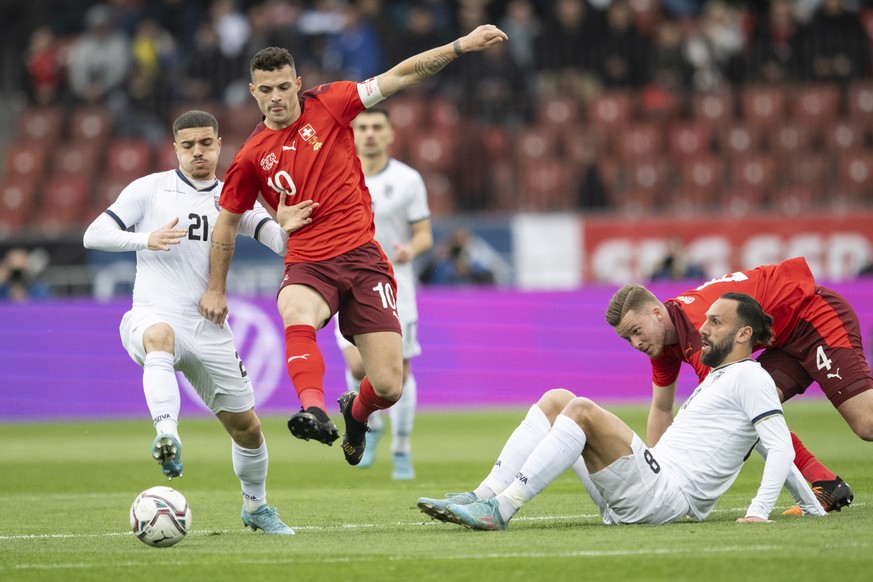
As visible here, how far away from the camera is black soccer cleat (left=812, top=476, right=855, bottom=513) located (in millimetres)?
8336

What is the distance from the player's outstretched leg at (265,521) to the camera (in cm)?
839

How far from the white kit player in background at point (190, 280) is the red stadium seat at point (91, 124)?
54.1 ft

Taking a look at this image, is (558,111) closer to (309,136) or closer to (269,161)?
(309,136)

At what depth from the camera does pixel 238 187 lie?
863cm

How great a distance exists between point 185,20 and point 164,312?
1878cm

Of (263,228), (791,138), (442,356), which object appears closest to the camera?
(263,228)

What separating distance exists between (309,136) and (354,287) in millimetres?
1016

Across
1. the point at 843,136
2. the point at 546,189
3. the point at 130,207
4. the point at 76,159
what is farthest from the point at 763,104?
the point at 130,207

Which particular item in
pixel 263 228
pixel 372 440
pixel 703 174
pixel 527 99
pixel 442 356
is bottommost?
pixel 442 356

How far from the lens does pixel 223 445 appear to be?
1577cm

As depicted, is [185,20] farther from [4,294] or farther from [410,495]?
[410,495]

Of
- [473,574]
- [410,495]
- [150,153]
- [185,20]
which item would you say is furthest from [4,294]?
[473,574]

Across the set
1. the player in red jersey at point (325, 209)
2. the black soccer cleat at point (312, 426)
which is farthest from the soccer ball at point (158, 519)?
the player in red jersey at point (325, 209)

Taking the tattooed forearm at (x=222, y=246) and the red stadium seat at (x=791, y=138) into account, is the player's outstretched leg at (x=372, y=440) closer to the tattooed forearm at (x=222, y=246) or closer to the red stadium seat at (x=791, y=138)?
the tattooed forearm at (x=222, y=246)
